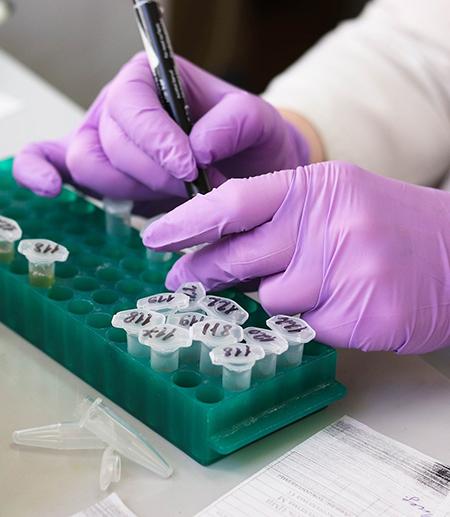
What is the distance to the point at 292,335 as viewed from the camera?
2.58ft

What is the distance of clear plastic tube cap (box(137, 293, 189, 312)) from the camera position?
82 centimetres

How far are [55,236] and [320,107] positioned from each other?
45 centimetres

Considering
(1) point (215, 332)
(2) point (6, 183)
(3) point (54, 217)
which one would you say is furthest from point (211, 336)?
(2) point (6, 183)

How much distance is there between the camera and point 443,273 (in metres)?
0.85

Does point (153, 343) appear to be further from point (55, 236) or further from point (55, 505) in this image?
point (55, 236)

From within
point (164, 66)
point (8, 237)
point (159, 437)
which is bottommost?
point (159, 437)

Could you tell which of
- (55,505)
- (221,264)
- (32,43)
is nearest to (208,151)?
(221,264)

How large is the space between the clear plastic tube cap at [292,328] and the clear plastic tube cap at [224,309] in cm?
3

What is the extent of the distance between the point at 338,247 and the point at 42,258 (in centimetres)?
28

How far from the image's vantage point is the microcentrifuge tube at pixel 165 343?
753 mm

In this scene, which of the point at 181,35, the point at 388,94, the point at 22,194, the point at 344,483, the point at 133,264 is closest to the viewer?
the point at 344,483

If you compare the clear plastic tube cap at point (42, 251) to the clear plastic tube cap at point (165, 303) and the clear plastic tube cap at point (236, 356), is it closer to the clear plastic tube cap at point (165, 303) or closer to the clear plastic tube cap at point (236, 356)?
the clear plastic tube cap at point (165, 303)

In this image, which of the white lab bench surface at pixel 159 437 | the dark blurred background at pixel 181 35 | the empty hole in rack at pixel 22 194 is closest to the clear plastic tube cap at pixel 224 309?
the white lab bench surface at pixel 159 437

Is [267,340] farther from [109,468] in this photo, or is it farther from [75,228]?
[75,228]
